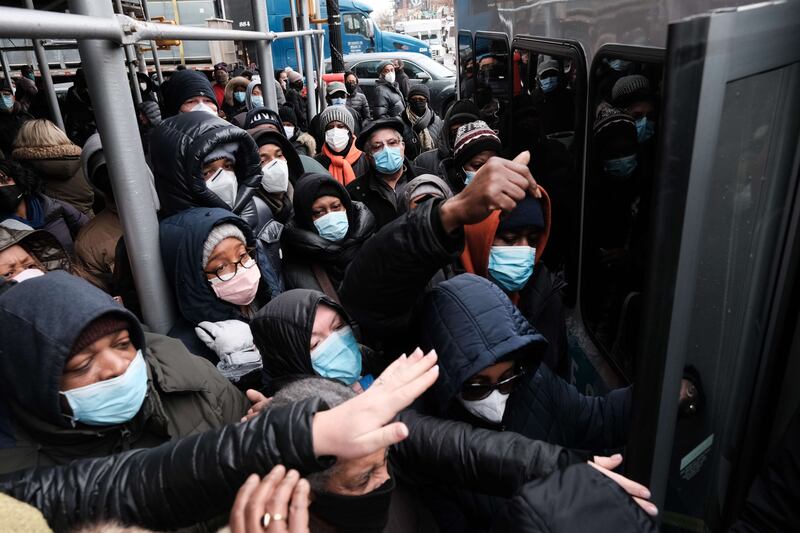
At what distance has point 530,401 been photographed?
1.74m

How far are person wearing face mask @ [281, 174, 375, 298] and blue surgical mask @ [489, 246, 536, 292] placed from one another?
86 centimetres

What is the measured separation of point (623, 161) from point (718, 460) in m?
1.04

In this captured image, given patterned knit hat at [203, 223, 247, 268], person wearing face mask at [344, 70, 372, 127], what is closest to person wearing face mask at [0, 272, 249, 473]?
patterned knit hat at [203, 223, 247, 268]

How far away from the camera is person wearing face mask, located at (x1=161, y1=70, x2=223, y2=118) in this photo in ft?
14.5

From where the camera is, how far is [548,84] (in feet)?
8.89

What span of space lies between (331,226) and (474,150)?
105 cm

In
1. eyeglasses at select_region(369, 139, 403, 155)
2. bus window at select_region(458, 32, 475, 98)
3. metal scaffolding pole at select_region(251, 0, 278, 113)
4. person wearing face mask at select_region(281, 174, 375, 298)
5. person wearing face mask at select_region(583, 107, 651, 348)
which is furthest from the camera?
bus window at select_region(458, 32, 475, 98)

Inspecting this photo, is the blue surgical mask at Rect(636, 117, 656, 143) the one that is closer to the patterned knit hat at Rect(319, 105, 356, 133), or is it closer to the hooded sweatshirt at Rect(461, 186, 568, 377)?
the hooded sweatshirt at Rect(461, 186, 568, 377)

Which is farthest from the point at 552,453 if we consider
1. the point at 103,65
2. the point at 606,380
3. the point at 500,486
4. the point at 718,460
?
the point at 103,65

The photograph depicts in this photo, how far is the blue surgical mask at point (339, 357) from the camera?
172 cm

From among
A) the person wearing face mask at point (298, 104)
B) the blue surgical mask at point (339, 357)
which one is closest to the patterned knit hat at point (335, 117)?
the person wearing face mask at point (298, 104)

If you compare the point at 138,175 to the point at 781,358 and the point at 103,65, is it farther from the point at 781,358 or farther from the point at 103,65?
the point at 781,358

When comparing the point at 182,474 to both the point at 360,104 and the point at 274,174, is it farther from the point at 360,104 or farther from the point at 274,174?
the point at 360,104

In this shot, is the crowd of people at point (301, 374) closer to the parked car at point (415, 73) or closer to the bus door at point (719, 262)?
the bus door at point (719, 262)
